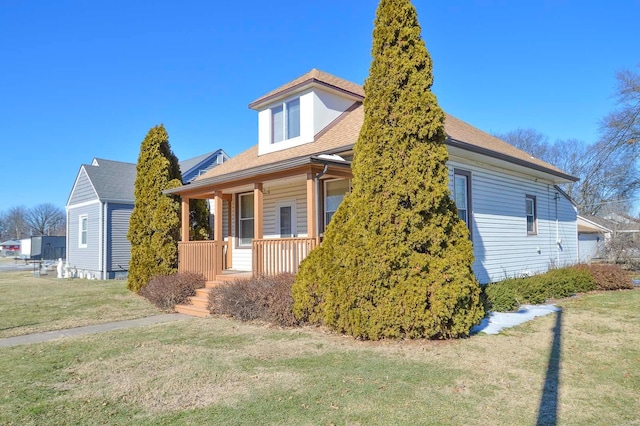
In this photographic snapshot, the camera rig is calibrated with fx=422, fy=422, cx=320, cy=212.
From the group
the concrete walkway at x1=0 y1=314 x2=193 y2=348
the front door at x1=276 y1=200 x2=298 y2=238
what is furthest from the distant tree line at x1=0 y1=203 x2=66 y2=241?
the concrete walkway at x1=0 y1=314 x2=193 y2=348

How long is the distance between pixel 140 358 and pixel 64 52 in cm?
1264

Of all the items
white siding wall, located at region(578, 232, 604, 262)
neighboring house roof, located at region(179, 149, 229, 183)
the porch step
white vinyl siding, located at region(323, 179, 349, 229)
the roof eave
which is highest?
neighboring house roof, located at region(179, 149, 229, 183)

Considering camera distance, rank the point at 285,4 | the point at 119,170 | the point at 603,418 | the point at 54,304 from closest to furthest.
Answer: the point at 603,418, the point at 54,304, the point at 285,4, the point at 119,170

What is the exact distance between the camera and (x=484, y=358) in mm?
5336

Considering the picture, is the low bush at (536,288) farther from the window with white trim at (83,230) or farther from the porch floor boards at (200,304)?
the window with white trim at (83,230)

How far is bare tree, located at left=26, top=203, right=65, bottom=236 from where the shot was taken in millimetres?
77438

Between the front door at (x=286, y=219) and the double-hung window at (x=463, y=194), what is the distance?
4472 mm

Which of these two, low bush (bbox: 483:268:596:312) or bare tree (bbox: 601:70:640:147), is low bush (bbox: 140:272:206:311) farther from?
bare tree (bbox: 601:70:640:147)

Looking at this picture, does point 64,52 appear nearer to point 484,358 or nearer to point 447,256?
point 447,256

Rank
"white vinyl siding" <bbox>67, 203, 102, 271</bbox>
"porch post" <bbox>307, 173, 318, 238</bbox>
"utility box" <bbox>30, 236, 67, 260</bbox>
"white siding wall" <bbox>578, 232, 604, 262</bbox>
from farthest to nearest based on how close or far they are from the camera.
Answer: "utility box" <bbox>30, 236, 67, 260</bbox>
"white siding wall" <bbox>578, 232, 604, 262</bbox>
"white vinyl siding" <bbox>67, 203, 102, 271</bbox>
"porch post" <bbox>307, 173, 318, 238</bbox>

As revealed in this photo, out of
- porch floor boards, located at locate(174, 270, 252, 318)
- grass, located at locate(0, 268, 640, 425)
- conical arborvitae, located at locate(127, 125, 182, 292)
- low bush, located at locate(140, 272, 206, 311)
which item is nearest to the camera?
grass, located at locate(0, 268, 640, 425)

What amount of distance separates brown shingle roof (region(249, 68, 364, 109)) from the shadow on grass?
869 cm

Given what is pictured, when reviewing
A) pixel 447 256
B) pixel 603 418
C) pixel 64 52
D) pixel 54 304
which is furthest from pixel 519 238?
pixel 64 52

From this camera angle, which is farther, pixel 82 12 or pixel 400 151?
pixel 82 12
